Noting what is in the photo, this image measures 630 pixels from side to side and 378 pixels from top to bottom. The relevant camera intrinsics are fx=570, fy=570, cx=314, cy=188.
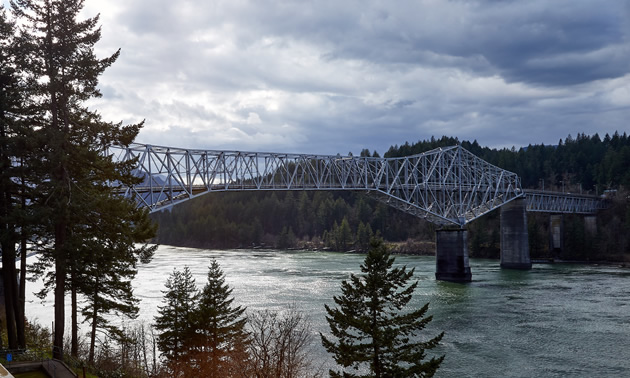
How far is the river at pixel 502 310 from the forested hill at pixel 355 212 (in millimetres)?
46760

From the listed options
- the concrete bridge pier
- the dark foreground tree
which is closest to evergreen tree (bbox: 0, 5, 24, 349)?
the dark foreground tree

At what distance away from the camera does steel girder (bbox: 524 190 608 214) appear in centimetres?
10344

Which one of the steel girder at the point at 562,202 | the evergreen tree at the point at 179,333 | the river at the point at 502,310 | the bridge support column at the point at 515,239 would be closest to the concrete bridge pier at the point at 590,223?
the steel girder at the point at 562,202

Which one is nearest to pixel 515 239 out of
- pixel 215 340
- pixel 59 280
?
pixel 215 340

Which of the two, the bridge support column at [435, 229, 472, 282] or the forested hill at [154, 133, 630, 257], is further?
the forested hill at [154, 133, 630, 257]

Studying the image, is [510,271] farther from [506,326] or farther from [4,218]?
[4,218]

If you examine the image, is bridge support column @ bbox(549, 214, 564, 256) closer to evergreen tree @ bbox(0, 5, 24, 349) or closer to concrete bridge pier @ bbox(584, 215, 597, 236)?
concrete bridge pier @ bbox(584, 215, 597, 236)

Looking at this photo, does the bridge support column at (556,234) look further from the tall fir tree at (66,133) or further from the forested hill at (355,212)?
the tall fir tree at (66,133)

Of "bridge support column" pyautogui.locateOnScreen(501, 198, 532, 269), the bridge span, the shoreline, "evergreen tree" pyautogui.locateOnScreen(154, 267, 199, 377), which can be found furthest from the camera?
the shoreline

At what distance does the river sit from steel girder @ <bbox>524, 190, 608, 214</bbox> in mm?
24257

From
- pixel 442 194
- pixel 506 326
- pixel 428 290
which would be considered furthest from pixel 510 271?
pixel 506 326

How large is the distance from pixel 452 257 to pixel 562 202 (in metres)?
49.4

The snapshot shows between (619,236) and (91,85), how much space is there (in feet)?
337

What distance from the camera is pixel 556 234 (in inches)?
4124
